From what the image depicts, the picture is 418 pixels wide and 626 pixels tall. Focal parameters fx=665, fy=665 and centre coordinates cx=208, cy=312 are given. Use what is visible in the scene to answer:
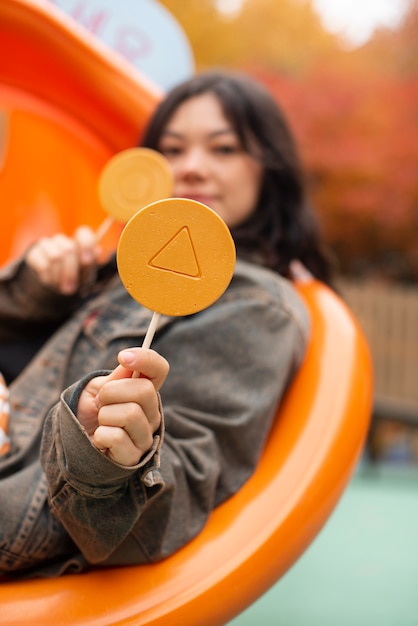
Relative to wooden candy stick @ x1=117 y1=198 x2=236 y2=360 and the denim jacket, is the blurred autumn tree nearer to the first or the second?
the denim jacket

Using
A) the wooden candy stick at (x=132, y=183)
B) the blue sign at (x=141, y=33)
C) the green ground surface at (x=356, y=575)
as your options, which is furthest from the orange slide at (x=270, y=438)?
the green ground surface at (x=356, y=575)

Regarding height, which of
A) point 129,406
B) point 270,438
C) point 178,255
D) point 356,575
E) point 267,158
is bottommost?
point 356,575

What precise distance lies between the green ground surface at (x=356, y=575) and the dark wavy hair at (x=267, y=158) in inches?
31.9

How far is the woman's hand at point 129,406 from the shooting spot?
696 mm

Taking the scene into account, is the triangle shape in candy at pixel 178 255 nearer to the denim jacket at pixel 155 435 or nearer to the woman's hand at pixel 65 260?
the denim jacket at pixel 155 435

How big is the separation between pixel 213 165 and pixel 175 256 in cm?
75

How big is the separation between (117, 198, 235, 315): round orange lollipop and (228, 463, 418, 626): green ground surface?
111cm

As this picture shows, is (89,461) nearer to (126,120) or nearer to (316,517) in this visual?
(316,517)

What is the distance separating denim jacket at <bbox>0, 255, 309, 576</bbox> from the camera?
0.81 meters

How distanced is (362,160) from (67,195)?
2345mm

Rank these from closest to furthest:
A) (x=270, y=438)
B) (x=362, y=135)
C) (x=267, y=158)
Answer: (x=270, y=438), (x=267, y=158), (x=362, y=135)

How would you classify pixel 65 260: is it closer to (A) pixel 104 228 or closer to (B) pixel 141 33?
(A) pixel 104 228

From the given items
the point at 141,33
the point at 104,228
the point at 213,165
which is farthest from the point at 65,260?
the point at 141,33

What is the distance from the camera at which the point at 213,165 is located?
1.43m
